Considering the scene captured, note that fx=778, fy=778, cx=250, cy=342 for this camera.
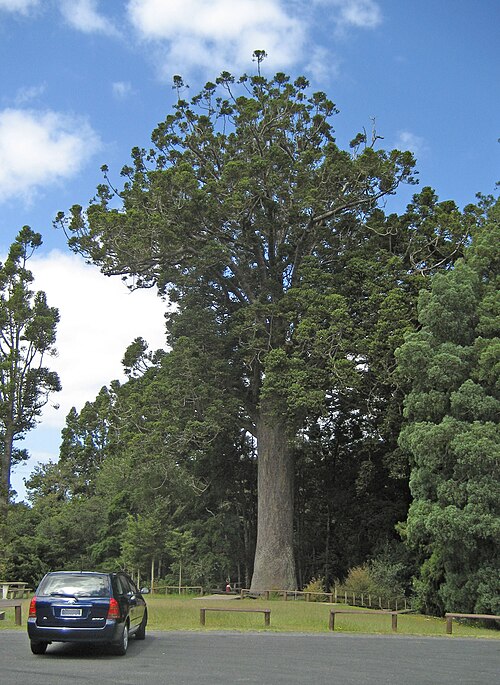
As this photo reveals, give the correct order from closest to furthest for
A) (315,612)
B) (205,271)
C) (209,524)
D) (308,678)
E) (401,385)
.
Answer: (308,678), (315,612), (401,385), (205,271), (209,524)

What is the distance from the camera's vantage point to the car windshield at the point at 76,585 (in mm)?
11898

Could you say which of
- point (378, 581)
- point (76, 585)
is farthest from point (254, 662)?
point (378, 581)

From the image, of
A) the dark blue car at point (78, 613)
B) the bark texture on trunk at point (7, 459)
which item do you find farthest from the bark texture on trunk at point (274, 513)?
the dark blue car at point (78, 613)

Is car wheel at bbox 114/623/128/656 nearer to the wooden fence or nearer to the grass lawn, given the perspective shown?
the grass lawn

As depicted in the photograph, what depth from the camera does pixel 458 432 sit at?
22.7 m

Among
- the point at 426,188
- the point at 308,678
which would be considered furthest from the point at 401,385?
the point at 308,678

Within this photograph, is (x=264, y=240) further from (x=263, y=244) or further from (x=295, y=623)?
(x=295, y=623)

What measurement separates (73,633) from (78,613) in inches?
11.4

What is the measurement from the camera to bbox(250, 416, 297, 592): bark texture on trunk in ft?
101

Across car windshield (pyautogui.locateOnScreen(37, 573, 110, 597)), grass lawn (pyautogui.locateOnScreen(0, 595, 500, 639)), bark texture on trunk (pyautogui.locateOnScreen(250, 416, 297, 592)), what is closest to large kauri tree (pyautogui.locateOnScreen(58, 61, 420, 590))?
bark texture on trunk (pyautogui.locateOnScreen(250, 416, 297, 592))

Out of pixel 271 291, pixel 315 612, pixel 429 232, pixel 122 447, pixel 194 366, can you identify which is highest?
pixel 429 232

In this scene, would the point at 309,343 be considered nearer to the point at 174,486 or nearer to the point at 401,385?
the point at 401,385

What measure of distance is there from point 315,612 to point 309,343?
1024 cm

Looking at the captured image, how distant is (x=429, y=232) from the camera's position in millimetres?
31062
